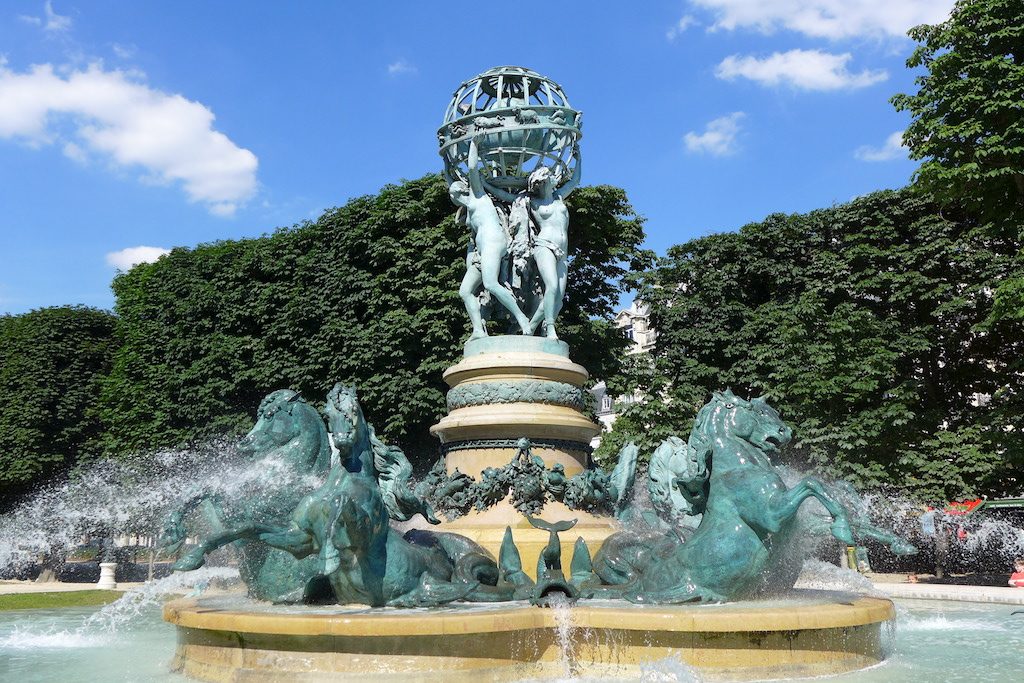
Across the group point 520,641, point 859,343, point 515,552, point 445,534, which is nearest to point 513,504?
point 445,534

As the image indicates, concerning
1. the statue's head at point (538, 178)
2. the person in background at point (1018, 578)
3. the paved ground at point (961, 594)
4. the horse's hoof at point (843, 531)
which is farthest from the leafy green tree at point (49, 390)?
the horse's hoof at point (843, 531)

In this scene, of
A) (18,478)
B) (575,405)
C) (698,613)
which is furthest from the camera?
(18,478)

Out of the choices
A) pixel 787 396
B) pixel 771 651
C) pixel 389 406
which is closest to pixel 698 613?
pixel 771 651

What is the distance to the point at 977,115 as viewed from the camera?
71.1 ft

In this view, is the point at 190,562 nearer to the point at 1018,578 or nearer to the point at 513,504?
the point at 513,504

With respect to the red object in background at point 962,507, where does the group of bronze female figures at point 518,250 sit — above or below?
above

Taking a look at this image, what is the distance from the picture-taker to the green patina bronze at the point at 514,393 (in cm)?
1195

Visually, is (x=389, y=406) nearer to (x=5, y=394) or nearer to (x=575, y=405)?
(x=575, y=405)

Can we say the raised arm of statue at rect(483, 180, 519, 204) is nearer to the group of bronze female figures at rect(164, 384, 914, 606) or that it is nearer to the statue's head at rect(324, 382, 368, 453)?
the group of bronze female figures at rect(164, 384, 914, 606)

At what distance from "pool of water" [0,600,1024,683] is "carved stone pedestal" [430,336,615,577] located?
371 cm

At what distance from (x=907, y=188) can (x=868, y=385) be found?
7034mm

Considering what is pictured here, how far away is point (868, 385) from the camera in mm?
24219

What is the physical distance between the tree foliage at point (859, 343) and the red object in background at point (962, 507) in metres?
0.36

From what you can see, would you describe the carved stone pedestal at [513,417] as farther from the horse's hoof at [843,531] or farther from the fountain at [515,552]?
the horse's hoof at [843,531]
